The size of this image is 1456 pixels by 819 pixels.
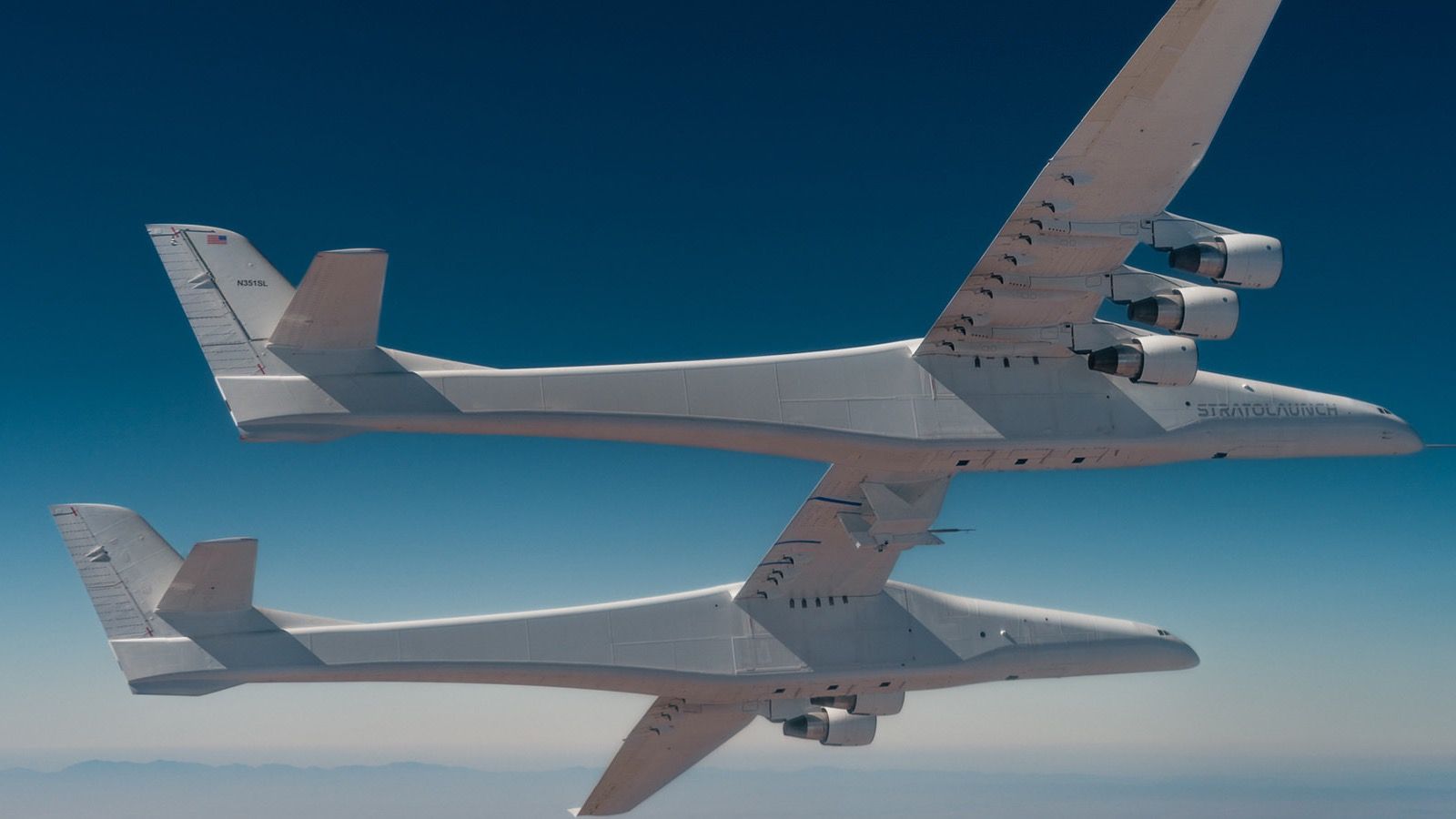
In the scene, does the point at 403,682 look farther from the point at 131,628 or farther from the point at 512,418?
the point at 512,418

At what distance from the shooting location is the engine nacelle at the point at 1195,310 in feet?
72.7

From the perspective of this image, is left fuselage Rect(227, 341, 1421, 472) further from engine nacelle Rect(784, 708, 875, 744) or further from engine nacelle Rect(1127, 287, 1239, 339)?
engine nacelle Rect(784, 708, 875, 744)

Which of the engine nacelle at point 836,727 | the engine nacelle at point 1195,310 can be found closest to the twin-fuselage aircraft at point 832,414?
the engine nacelle at point 1195,310

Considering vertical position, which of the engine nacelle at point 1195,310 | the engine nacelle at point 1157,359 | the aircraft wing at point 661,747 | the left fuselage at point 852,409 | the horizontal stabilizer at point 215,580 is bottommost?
the aircraft wing at point 661,747

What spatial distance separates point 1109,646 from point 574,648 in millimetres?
12023

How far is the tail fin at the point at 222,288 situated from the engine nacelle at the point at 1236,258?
A: 13.8 metres

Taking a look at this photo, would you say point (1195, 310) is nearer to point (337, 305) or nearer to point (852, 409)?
point (852, 409)

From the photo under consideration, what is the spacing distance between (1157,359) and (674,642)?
37.7 feet

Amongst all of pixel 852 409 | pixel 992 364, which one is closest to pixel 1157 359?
pixel 992 364

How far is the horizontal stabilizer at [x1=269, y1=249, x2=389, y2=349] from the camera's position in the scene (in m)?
19.6

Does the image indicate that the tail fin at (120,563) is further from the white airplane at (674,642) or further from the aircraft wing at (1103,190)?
the aircraft wing at (1103,190)

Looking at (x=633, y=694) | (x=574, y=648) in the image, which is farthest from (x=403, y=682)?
(x=633, y=694)

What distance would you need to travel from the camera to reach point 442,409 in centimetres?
2078

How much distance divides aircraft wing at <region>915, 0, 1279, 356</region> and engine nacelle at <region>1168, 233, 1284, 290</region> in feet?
2.86
